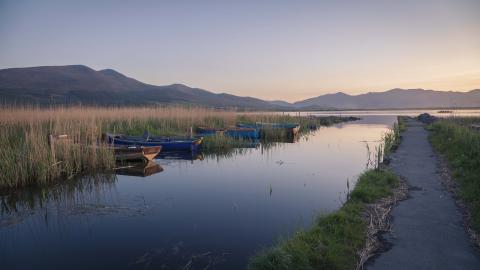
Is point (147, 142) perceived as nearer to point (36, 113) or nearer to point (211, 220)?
point (36, 113)

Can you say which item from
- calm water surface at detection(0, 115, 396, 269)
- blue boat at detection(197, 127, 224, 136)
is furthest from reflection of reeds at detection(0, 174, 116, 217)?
blue boat at detection(197, 127, 224, 136)

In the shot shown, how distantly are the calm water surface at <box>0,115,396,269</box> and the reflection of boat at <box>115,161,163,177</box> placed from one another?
1.55 feet

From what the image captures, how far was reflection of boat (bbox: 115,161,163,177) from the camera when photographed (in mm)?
11288

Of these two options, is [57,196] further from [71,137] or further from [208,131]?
[208,131]

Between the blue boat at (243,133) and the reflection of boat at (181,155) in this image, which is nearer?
the reflection of boat at (181,155)

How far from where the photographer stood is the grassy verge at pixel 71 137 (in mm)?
8820

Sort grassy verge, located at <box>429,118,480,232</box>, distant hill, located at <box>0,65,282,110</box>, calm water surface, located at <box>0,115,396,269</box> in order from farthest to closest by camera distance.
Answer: distant hill, located at <box>0,65,282,110</box>, grassy verge, located at <box>429,118,480,232</box>, calm water surface, located at <box>0,115,396,269</box>

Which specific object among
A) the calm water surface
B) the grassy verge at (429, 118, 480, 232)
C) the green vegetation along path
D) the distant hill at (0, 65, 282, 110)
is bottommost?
the calm water surface

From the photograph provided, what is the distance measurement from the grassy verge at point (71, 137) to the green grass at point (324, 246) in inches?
300

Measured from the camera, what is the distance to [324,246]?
4254 mm

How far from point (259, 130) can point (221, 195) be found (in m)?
13.8

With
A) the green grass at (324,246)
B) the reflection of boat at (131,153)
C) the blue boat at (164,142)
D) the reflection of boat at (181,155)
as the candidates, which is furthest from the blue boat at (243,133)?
the green grass at (324,246)

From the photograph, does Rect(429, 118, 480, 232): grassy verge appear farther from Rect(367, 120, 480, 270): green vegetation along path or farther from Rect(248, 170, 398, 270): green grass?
Rect(248, 170, 398, 270): green grass

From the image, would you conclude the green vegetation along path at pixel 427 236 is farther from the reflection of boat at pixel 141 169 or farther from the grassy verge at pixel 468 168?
the reflection of boat at pixel 141 169
